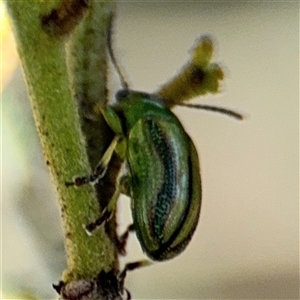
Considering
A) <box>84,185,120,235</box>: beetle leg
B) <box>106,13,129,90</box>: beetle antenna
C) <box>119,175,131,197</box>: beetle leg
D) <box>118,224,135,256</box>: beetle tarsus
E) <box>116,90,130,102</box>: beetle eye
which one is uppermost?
<box>106,13,129,90</box>: beetle antenna

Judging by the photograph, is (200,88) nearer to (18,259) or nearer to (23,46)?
(23,46)

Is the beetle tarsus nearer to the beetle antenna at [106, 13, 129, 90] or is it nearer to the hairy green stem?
the hairy green stem

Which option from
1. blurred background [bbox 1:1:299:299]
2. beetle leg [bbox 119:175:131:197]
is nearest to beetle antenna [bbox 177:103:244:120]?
blurred background [bbox 1:1:299:299]

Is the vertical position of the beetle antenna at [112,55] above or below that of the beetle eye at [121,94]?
above

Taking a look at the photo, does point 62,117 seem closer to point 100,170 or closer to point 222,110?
point 100,170

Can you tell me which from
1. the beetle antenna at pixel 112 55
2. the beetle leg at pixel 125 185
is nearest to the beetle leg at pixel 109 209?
the beetle leg at pixel 125 185

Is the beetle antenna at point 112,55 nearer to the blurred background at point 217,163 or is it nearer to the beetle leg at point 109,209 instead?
the blurred background at point 217,163
